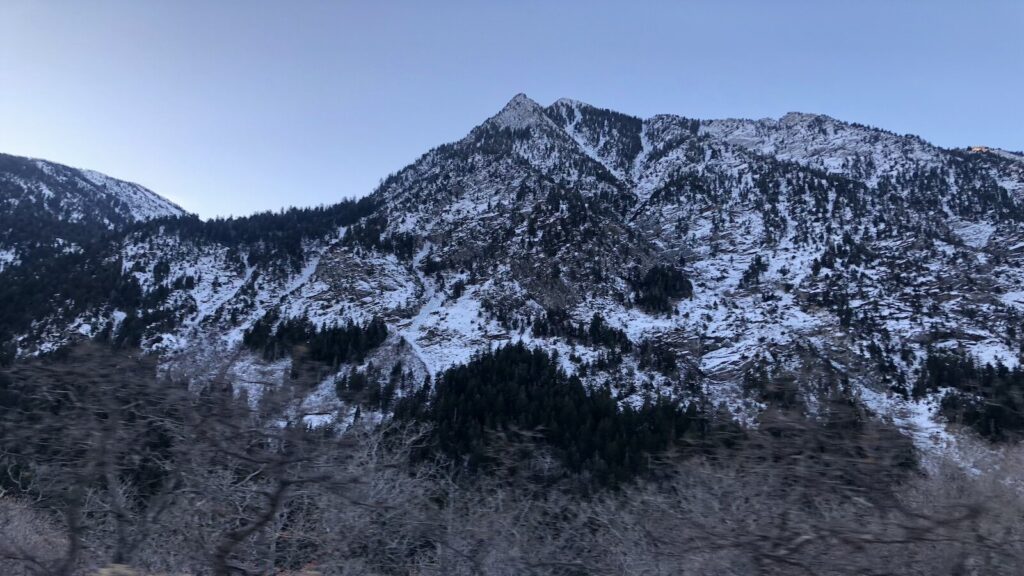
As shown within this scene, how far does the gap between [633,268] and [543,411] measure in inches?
2560

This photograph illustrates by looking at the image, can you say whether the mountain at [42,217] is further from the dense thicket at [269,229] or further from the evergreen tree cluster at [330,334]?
the evergreen tree cluster at [330,334]

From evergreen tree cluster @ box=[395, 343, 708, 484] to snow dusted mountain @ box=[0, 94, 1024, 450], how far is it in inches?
333

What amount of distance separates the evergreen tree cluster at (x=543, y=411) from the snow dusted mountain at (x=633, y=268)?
8.47 m

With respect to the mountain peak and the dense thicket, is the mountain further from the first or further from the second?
the mountain peak

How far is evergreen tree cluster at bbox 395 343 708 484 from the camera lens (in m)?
47.1

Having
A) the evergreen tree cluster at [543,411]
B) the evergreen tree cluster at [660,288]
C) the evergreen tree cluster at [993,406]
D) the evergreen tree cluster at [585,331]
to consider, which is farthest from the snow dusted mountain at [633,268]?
the evergreen tree cluster at [993,406]

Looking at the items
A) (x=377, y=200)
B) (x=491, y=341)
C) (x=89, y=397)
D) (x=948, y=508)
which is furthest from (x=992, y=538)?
(x=377, y=200)

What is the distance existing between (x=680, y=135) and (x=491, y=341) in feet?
434

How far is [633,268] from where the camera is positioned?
397 ft

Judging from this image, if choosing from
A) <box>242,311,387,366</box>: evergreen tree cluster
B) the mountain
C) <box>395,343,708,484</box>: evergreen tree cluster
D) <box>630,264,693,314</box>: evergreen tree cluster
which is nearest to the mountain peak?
<box>630,264,693,314</box>: evergreen tree cluster

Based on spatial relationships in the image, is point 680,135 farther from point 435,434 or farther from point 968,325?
point 435,434

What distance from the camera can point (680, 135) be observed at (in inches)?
7623

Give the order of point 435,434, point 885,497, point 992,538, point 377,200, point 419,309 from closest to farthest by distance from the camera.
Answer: point 992,538
point 885,497
point 435,434
point 419,309
point 377,200

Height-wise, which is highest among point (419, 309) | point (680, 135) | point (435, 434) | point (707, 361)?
point (680, 135)
